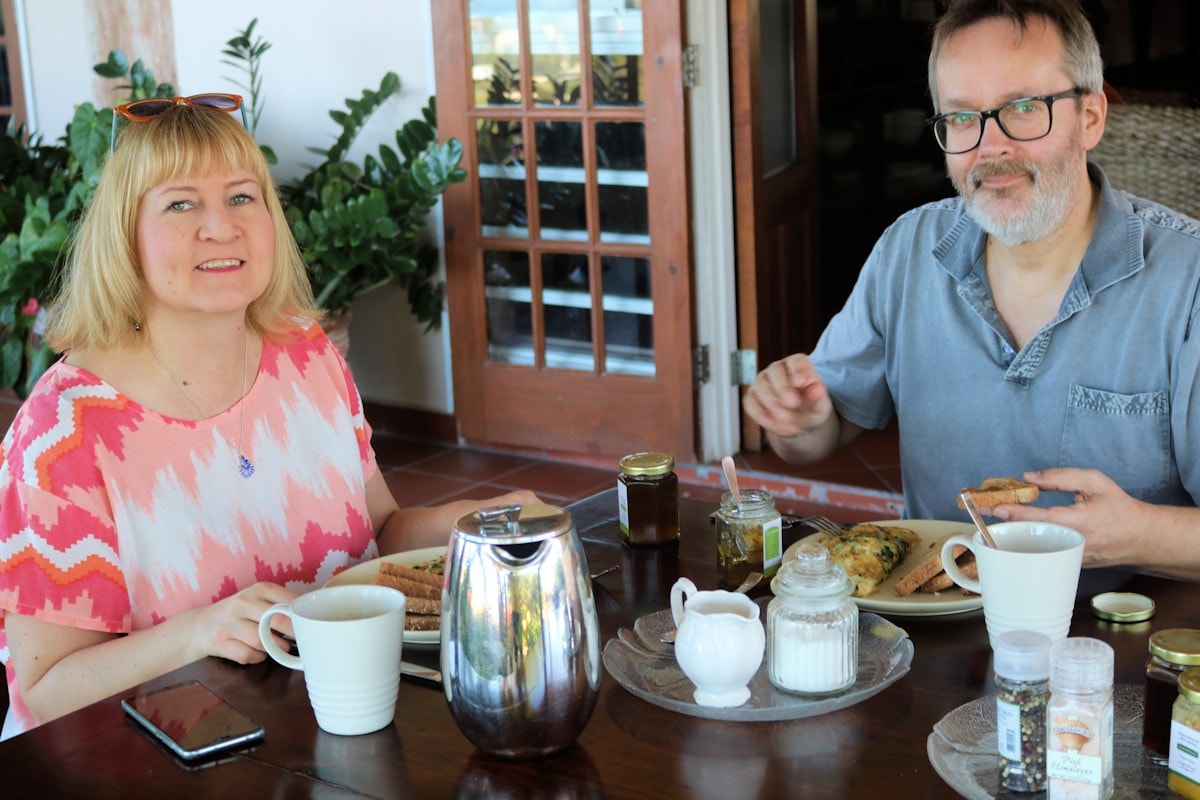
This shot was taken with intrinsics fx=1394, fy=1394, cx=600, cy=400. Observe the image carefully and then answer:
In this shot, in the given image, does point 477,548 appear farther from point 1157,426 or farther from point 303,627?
point 1157,426

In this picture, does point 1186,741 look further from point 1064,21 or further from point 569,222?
point 569,222

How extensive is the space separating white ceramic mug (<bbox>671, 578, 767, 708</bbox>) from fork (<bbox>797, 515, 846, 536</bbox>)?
44 cm

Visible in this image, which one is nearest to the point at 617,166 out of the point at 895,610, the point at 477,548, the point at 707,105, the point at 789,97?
the point at 707,105

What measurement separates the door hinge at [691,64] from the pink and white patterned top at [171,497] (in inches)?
87.4

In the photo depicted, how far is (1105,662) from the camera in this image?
1.05m

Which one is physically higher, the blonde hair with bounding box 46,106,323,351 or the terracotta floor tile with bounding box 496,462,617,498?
the blonde hair with bounding box 46,106,323,351

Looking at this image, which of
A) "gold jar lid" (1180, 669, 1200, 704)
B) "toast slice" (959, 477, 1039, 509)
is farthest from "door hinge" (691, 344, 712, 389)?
"gold jar lid" (1180, 669, 1200, 704)

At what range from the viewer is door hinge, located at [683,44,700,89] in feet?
12.9

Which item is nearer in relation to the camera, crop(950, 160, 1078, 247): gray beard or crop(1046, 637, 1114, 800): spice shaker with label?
crop(1046, 637, 1114, 800): spice shaker with label

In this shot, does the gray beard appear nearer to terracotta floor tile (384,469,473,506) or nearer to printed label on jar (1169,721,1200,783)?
printed label on jar (1169,721,1200,783)

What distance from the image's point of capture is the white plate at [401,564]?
1456 millimetres

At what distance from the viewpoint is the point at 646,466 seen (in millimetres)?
1753

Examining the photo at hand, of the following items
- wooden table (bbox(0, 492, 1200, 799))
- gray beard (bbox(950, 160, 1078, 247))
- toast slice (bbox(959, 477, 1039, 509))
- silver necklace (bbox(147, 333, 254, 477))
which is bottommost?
wooden table (bbox(0, 492, 1200, 799))

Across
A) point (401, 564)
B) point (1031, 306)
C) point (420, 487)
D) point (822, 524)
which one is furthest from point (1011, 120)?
point (420, 487)
